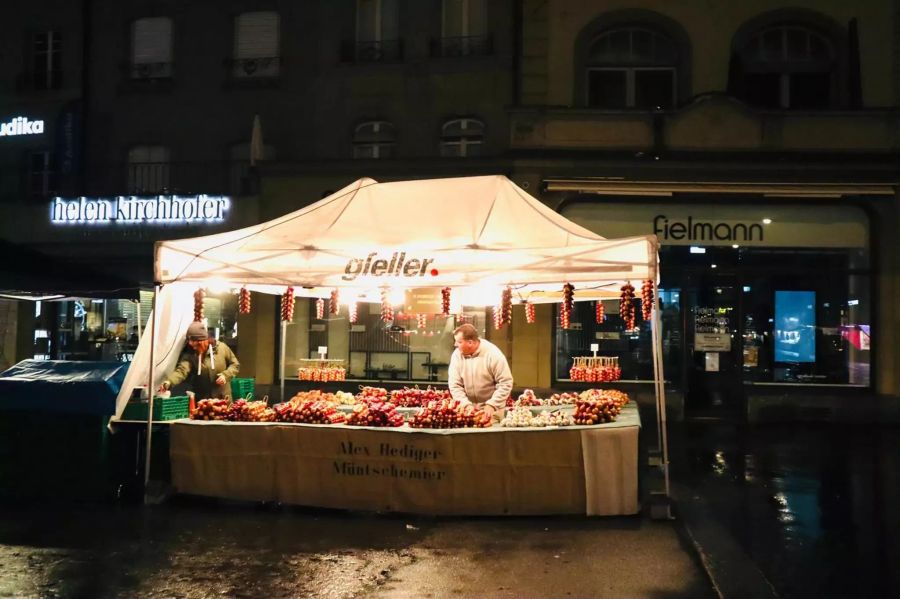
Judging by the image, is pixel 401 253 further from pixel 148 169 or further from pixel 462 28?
pixel 148 169

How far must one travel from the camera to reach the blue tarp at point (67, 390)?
29.7ft

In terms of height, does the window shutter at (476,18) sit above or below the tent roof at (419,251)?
above

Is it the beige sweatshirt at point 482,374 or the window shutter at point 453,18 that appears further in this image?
the window shutter at point 453,18

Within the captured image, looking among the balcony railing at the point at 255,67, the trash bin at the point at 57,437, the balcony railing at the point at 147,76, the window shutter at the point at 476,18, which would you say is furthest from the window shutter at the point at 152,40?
A: the trash bin at the point at 57,437

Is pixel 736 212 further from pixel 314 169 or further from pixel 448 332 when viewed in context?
pixel 314 169

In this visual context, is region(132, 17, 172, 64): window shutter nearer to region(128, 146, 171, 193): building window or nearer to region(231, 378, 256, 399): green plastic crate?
region(128, 146, 171, 193): building window

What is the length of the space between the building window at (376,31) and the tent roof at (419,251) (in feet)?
28.7

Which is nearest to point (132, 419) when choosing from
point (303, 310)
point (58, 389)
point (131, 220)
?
point (58, 389)

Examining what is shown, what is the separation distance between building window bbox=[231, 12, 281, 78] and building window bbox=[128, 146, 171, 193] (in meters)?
2.64

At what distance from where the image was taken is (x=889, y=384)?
15.1 m

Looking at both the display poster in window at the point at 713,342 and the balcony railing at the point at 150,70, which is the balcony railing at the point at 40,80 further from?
the display poster in window at the point at 713,342

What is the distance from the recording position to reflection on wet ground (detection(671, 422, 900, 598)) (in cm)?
682

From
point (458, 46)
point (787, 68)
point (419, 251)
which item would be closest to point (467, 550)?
point (419, 251)

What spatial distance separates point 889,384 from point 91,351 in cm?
1690
